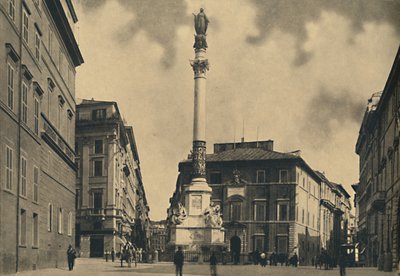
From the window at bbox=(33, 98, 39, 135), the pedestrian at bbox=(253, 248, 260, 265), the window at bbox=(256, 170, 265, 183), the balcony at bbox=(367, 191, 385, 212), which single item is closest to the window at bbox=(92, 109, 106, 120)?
the window at bbox=(33, 98, 39, 135)

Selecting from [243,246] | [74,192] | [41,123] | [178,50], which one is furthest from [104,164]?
[243,246]

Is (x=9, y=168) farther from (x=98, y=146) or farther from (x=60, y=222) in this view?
(x=98, y=146)

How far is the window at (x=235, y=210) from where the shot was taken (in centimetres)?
3721

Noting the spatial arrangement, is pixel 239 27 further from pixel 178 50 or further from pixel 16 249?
pixel 16 249

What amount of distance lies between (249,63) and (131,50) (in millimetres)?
2601

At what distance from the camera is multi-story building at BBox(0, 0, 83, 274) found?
14.4 m

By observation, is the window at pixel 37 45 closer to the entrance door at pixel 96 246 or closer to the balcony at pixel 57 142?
the balcony at pixel 57 142

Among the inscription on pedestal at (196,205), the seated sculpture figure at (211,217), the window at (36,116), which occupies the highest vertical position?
the window at (36,116)

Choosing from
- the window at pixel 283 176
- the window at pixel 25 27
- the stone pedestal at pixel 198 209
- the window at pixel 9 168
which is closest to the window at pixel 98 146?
the window at pixel 25 27

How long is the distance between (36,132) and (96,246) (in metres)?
5.32

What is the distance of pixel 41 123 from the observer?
17922mm

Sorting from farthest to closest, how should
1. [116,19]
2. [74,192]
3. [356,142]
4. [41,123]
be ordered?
[74,192] < [41,123] < [356,142] < [116,19]

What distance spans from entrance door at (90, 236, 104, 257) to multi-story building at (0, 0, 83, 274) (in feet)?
2.22

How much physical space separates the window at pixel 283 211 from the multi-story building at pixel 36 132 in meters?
15.1
